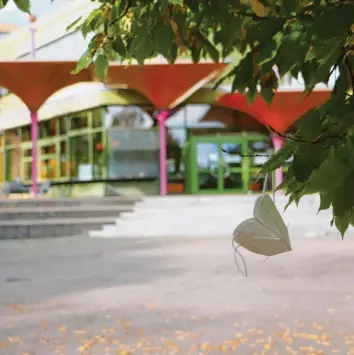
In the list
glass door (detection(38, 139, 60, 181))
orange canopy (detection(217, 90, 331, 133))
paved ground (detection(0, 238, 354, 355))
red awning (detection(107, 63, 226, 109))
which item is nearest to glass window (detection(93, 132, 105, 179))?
glass door (detection(38, 139, 60, 181))

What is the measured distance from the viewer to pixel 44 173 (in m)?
33.0

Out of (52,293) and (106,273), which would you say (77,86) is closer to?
(106,273)

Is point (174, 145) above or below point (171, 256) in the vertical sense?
above

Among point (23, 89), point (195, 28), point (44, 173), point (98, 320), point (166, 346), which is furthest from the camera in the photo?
point (44, 173)

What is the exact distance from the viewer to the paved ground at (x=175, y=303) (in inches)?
244

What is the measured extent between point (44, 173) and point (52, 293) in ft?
78.9

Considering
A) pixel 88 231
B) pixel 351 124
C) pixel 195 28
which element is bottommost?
pixel 88 231

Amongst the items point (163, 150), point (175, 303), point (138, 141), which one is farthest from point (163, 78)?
point (175, 303)

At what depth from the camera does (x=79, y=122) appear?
30.6 meters

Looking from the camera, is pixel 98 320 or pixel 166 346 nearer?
pixel 166 346

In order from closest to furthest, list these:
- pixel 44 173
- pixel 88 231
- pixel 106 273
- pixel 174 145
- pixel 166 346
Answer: pixel 166 346 → pixel 106 273 → pixel 88 231 → pixel 174 145 → pixel 44 173

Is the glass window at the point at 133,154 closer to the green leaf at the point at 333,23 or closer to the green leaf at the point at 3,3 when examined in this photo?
the green leaf at the point at 3,3

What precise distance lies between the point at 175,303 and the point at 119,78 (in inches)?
735

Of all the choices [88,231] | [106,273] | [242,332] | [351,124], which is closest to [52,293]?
[106,273]
